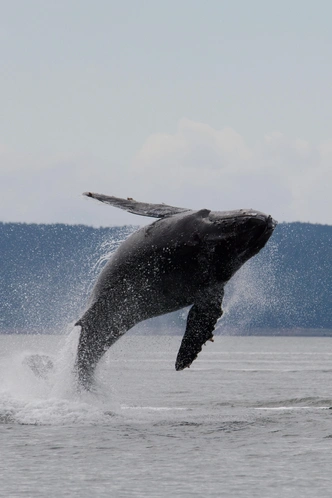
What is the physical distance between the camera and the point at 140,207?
19141 millimetres

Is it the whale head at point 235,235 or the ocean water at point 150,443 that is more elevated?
the whale head at point 235,235

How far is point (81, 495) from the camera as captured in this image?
14617mm

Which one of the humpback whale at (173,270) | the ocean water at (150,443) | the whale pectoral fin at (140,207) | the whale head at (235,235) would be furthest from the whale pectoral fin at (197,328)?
the whale pectoral fin at (140,207)

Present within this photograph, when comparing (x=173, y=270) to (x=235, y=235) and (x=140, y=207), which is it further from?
(x=235, y=235)

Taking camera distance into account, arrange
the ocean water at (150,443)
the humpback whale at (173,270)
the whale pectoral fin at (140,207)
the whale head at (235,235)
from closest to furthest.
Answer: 1. the ocean water at (150,443)
2. the whale head at (235,235)
3. the humpback whale at (173,270)
4. the whale pectoral fin at (140,207)

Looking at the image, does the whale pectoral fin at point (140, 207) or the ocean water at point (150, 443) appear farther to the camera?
the whale pectoral fin at point (140, 207)

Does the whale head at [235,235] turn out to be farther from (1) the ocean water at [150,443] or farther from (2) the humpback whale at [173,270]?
(1) the ocean water at [150,443]

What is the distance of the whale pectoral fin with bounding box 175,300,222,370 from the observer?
62.5 feet

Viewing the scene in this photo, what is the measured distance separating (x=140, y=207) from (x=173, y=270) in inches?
53.6

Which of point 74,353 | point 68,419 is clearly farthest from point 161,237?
point 68,419

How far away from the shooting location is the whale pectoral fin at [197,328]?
19047 mm

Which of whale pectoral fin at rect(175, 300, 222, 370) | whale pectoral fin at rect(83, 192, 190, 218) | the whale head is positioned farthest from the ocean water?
the whale head

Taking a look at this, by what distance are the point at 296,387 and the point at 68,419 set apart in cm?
1745

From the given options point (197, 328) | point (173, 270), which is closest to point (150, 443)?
point (197, 328)
